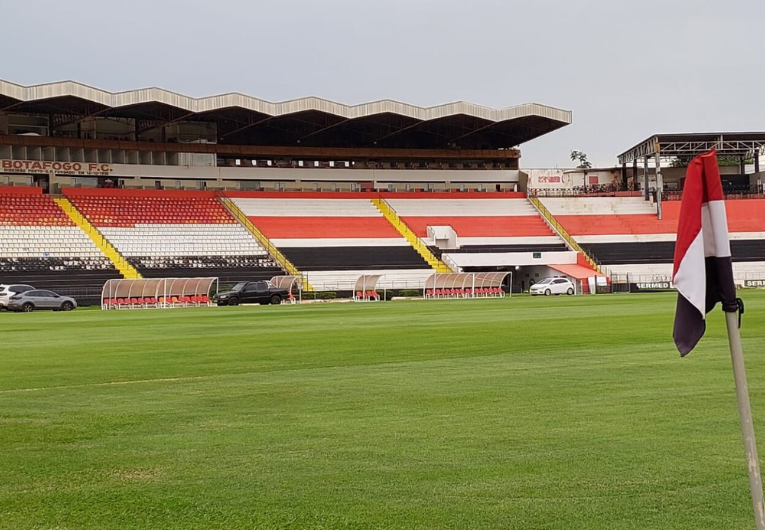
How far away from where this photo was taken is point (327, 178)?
78000mm

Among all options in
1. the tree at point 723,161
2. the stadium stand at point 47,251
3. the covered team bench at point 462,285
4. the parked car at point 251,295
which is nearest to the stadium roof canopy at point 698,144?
the tree at point 723,161

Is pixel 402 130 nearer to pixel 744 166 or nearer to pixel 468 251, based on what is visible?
pixel 468 251

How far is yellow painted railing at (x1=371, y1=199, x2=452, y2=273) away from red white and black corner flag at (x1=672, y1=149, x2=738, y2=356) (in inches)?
2393

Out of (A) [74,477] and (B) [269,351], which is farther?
(B) [269,351]

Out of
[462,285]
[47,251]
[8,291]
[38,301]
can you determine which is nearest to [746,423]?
[38,301]

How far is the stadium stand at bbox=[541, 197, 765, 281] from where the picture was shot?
67.4 m

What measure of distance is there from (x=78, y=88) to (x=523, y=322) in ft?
145

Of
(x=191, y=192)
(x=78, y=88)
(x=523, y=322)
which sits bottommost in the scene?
(x=523, y=322)

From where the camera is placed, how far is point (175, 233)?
64.2m

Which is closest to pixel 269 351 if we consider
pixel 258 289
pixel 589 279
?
pixel 258 289

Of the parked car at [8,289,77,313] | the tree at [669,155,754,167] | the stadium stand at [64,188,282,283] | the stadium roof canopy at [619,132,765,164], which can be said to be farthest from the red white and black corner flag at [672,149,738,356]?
the tree at [669,155,754,167]

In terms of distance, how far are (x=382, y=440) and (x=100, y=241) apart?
2208 inches

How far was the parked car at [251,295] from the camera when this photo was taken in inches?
1997

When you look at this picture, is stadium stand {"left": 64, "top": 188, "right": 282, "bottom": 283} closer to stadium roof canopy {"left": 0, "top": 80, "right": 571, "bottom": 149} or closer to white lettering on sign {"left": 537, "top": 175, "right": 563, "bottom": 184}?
stadium roof canopy {"left": 0, "top": 80, "right": 571, "bottom": 149}
